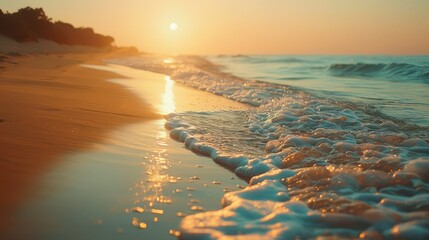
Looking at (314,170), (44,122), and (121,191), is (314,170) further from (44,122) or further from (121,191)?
(44,122)


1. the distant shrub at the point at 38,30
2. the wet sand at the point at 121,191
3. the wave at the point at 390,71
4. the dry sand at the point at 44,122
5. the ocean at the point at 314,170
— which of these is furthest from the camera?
the distant shrub at the point at 38,30

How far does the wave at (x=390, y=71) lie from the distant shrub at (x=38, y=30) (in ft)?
66.2

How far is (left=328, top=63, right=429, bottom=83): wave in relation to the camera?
14.3m

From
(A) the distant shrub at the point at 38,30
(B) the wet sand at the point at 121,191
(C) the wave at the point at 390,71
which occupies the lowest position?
(B) the wet sand at the point at 121,191

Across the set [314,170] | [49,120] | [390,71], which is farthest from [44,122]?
[390,71]

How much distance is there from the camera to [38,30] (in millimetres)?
32625

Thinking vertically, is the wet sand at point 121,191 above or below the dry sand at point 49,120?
below

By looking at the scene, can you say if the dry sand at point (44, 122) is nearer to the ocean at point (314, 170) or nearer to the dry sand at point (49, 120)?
the dry sand at point (49, 120)

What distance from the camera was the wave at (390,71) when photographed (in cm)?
1430

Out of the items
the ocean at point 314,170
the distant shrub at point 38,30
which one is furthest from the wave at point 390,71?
the distant shrub at point 38,30

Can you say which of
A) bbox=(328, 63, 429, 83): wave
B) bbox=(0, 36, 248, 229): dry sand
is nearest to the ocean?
bbox=(0, 36, 248, 229): dry sand

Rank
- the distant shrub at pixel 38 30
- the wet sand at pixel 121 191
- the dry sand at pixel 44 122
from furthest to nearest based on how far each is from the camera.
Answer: the distant shrub at pixel 38 30
the dry sand at pixel 44 122
the wet sand at pixel 121 191

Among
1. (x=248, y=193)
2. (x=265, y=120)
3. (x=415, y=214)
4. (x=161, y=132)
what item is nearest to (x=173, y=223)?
(x=248, y=193)

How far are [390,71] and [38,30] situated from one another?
29253mm
